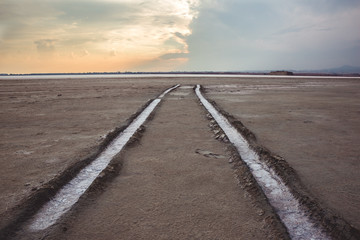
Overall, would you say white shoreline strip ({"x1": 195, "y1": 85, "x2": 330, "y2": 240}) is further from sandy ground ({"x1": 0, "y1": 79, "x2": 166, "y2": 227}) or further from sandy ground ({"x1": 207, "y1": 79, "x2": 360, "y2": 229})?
sandy ground ({"x1": 0, "y1": 79, "x2": 166, "y2": 227})

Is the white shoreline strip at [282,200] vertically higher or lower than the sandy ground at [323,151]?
lower

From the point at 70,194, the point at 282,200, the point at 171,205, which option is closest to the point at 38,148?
the point at 70,194

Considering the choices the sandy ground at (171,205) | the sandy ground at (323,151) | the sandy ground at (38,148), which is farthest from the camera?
the sandy ground at (38,148)

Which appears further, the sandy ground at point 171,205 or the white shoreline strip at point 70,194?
the white shoreline strip at point 70,194

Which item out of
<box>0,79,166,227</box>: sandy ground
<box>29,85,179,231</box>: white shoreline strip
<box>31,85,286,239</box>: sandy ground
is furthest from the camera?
<box>0,79,166,227</box>: sandy ground

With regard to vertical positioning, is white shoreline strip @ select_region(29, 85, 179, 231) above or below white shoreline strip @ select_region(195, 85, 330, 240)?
below

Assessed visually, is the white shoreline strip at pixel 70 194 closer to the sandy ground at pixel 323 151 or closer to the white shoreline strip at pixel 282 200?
the white shoreline strip at pixel 282 200

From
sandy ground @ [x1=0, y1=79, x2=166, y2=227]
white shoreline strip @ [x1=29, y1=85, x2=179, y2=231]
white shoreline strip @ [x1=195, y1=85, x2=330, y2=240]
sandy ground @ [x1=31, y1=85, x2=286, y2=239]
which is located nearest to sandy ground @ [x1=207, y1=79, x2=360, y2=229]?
white shoreline strip @ [x1=195, y1=85, x2=330, y2=240]

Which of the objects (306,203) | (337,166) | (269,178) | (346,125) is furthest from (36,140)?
(346,125)

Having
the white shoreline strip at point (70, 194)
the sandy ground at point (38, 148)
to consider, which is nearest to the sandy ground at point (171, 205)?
the white shoreline strip at point (70, 194)

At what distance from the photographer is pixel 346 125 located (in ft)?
16.6

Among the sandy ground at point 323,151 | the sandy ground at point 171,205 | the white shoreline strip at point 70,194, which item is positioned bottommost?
the white shoreline strip at point 70,194

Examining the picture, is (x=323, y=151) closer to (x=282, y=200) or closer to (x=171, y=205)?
(x=282, y=200)

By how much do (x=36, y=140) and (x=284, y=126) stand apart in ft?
14.6
